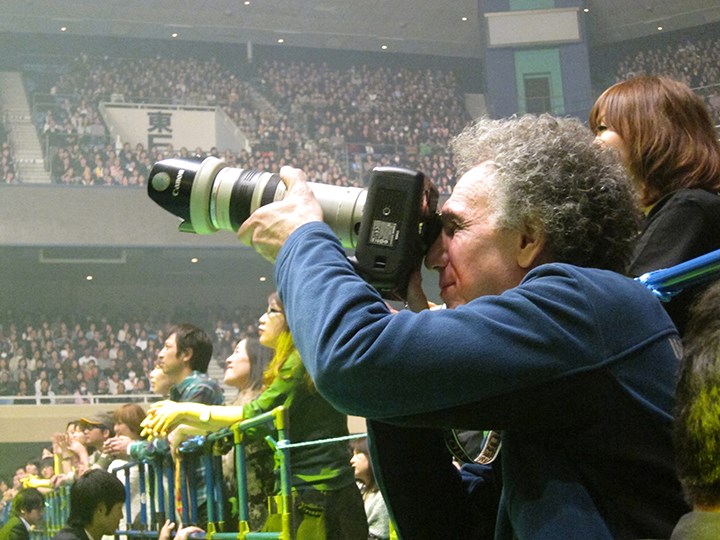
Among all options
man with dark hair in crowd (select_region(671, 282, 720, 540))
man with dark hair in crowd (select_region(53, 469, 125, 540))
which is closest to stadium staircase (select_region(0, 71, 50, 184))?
man with dark hair in crowd (select_region(53, 469, 125, 540))

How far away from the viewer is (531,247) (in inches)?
31.1

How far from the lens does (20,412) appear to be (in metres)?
9.18

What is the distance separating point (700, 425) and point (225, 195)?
0.55 meters

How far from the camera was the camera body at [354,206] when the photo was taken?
81cm

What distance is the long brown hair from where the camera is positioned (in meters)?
1.28

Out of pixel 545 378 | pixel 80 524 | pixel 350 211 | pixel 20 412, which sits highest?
pixel 350 211

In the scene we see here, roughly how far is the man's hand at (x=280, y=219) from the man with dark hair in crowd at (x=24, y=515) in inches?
167

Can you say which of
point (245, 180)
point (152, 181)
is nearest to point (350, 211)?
point (245, 180)

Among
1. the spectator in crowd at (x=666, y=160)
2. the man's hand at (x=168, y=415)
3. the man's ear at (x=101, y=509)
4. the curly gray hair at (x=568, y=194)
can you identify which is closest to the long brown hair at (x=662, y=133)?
the spectator in crowd at (x=666, y=160)

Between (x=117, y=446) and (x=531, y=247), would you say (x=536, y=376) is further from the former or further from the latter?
(x=117, y=446)

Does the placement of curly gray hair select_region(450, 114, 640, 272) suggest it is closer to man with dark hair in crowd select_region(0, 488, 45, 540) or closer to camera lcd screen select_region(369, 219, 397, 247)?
camera lcd screen select_region(369, 219, 397, 247)

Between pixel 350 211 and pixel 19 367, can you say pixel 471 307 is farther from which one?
pixel 19 367

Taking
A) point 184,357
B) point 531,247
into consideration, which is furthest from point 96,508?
point 531,247

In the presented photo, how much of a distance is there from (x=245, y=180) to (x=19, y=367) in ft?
30.4
